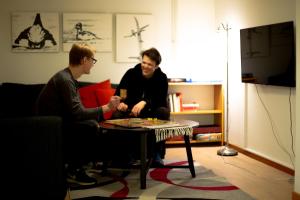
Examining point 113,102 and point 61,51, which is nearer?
point 113,102

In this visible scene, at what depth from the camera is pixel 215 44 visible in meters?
5.60

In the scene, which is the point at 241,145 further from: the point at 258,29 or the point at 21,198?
the point at 21,198

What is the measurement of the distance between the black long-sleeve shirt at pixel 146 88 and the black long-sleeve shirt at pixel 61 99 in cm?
98

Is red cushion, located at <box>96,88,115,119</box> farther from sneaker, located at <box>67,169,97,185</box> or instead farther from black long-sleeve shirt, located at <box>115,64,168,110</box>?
sneaker, located at <box>67,169,97,185</box>

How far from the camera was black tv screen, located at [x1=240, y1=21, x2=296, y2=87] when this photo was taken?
366 centimetres

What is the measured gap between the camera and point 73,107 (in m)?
3.10

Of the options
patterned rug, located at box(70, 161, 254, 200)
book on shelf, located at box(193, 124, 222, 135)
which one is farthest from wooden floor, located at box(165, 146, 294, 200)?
book on shelf, located at box(193, 124, 222, 135)

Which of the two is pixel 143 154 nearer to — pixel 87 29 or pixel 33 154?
pixel 33 154

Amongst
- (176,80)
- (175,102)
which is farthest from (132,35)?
(175,102)

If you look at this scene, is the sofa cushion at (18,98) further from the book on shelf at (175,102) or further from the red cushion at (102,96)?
the book on shelf at (175,102)

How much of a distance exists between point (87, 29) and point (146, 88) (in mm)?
1664

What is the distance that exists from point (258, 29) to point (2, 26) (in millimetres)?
3229

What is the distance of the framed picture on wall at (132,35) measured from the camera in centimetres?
532

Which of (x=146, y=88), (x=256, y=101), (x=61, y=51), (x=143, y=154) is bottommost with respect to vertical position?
(x=143, y=154)
